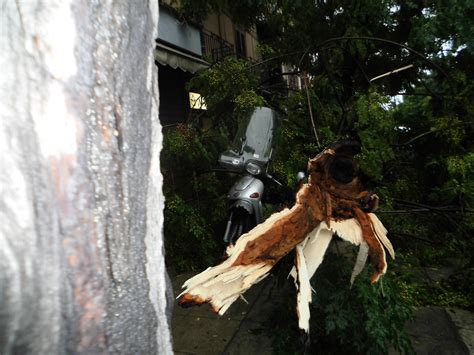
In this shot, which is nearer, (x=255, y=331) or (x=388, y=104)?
(x=388, y=104)

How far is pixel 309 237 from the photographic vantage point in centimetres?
184

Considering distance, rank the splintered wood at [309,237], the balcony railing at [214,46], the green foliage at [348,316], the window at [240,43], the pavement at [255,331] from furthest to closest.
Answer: the window at [240,43], the balcony railing at [214,46], the pavement at [255,331], the green foliage at [348,316], the splintered wood at [309,237]

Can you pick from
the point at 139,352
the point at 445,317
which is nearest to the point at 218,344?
the point at 445,317

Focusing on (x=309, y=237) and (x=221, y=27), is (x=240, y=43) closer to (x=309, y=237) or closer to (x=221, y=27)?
(x=221, y=27)

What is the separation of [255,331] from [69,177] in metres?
3.08

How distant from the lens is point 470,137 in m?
3.87

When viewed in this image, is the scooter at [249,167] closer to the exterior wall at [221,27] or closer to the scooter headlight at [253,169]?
the scooter headlight at [253,169]

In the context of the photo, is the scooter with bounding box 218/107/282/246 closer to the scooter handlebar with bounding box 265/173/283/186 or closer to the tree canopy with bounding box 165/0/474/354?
the scooter handlebar with bounding box 265/173/283/186

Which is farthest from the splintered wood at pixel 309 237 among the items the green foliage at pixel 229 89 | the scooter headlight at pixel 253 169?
the green foliage at pixel 229 89

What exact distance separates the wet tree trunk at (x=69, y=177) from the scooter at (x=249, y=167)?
2384 millimetres

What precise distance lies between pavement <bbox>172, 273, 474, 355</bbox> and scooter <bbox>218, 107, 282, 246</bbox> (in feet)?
2.20

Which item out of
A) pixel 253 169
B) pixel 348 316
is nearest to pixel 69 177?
pixel 348 316

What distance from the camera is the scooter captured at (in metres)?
3.01

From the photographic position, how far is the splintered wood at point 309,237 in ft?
4.82
